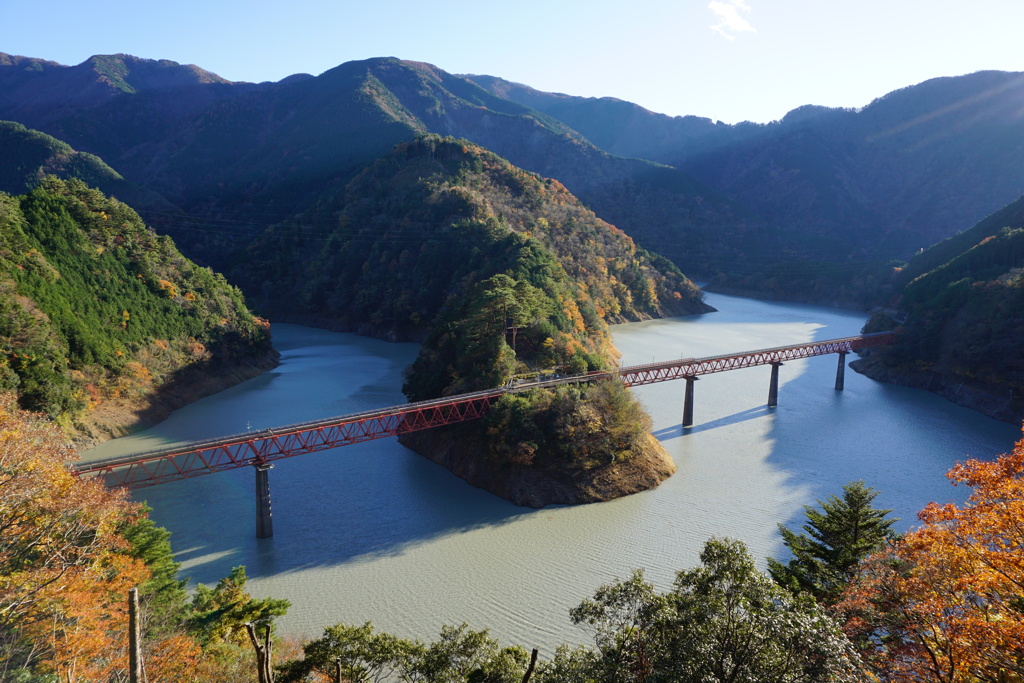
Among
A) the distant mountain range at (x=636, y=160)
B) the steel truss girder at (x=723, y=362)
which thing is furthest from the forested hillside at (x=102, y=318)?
the distant mountain range at (x=636, y=160)

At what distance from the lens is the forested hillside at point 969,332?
43188mm

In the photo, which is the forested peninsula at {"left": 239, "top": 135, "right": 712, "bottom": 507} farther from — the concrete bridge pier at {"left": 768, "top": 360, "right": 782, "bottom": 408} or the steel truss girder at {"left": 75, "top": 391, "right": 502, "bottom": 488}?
the concrete bridge pier at {"left": 768, "top": 360, "right": 782, "bottom": 408}

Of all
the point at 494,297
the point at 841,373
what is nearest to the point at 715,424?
the point at 841,373

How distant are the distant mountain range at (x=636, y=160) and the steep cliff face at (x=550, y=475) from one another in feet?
274

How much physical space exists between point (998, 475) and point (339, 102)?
553 ft

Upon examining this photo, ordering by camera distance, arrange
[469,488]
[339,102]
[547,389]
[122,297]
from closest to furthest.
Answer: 1. [469,488]
2. [547,389]
3. [122,297]
4. [339,102]

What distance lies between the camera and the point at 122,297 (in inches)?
1722

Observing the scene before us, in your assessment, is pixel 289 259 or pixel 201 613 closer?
pixel 201 613

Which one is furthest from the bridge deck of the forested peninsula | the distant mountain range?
the distant mountain range

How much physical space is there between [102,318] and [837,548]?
46.4 metres

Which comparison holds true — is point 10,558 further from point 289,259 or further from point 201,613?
point 289,259

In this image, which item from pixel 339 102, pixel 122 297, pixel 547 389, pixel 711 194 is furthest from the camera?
pixel 339 102

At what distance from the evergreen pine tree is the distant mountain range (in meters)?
95.9

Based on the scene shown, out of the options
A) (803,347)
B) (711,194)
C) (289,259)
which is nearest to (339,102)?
(289,259)
